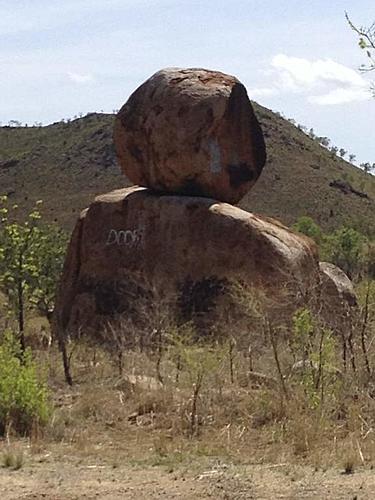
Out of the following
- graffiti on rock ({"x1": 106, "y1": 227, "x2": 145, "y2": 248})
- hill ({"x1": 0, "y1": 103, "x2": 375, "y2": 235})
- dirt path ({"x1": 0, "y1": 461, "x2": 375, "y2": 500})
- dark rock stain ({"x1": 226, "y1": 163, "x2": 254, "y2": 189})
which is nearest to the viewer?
dirt path ({"x1": 0, "y1": 461, "x2": 375, "y2": 500})

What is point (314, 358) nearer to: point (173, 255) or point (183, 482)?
point (183, 482)

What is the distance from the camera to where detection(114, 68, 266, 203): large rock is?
60.2ft

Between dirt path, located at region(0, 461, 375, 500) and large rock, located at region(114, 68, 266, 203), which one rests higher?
large rock, located at region(114, 68, 266, 203)

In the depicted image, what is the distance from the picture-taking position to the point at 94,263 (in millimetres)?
19000

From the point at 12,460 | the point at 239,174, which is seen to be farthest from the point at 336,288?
the point at 12,460

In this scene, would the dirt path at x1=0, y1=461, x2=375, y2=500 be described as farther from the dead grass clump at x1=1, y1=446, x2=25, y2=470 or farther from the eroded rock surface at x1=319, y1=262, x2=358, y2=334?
the eroded rock surface at x1=319, y1=262, x2=358, y2=334

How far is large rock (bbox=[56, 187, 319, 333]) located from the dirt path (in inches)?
345

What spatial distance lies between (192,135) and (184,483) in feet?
37.7

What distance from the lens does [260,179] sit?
52.1 meters

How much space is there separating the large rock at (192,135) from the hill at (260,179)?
2671 centimetres

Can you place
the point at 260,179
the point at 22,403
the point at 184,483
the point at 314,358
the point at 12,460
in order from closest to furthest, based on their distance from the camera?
the point at 184,483, the point at 12,460, the point at 22,403, the point at 314,358, the point at 260,179

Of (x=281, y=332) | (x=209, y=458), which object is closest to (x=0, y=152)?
(x=281, y=332)

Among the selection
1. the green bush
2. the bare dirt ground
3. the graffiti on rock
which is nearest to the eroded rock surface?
the graffiti on rock

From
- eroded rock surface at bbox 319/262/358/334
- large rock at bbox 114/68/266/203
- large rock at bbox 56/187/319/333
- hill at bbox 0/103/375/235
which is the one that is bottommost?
eroded rock surface at bbox 319/262/358/334
